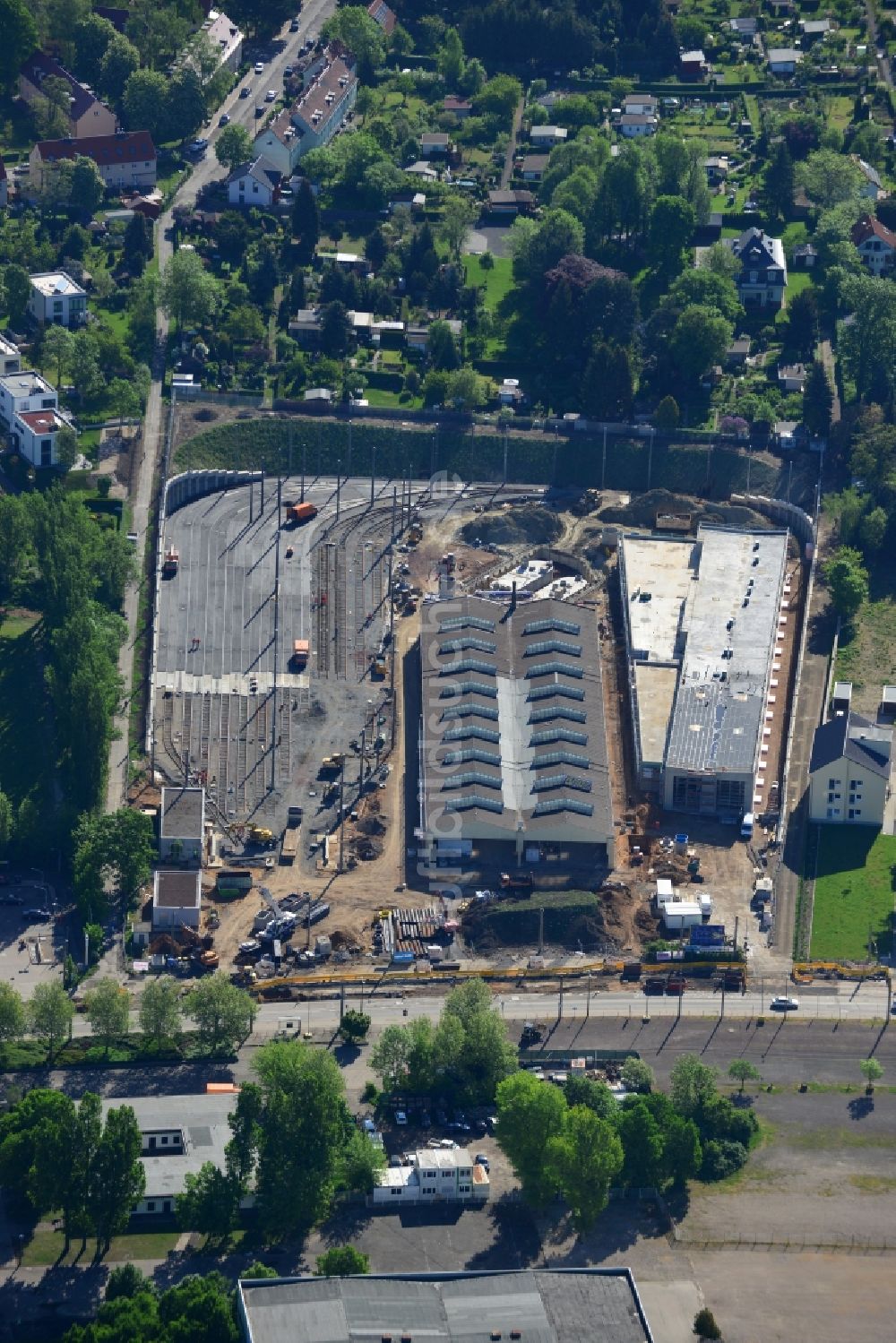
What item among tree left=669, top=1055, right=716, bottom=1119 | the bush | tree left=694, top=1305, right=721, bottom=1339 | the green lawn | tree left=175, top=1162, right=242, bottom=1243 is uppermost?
tree left=669, top=1055, right=716, bottom=1119

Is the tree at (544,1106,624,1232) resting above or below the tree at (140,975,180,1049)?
below

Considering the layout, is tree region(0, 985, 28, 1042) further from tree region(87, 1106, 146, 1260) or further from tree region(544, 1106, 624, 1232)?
tree region(544, 1106, 624, 1232)

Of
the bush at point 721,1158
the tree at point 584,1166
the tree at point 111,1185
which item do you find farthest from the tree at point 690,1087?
the tree at point 111,1185

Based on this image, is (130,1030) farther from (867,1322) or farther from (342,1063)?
(867,1322)

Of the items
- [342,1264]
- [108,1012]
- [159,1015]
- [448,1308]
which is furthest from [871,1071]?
[108,1012]

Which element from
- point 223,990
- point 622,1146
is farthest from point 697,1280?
point 223,990

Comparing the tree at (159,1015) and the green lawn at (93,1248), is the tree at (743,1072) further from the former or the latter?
the green lawn at (93,1248)

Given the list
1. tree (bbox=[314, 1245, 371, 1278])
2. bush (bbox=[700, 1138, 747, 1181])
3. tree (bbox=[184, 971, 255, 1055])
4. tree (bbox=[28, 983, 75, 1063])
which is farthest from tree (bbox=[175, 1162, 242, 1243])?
bush (bbox=[700, 1138, 747, 1181])
